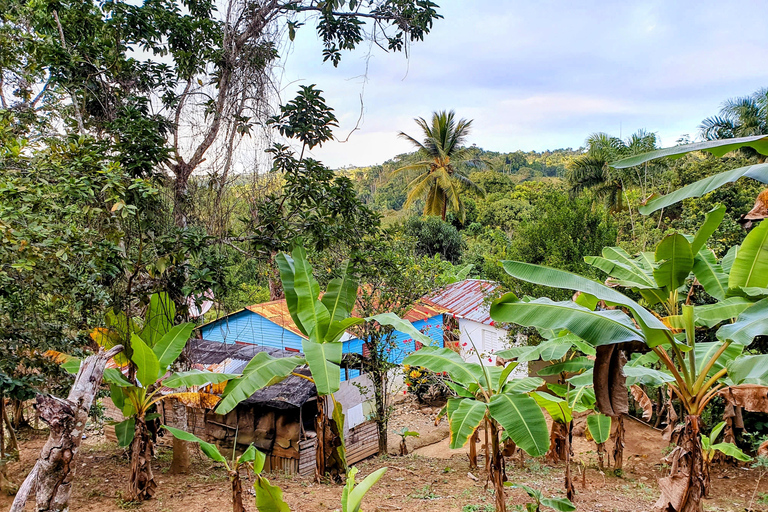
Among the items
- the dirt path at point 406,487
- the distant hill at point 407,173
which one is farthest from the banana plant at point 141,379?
the distant hill at point 407,173

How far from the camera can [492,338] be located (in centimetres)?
1480

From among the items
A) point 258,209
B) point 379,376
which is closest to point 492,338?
point 379,376

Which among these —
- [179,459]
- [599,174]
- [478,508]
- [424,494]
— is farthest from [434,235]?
[478,508]

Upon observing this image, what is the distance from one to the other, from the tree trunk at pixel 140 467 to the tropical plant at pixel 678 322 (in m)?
4.01

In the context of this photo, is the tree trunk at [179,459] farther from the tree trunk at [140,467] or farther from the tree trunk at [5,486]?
the tree trunk at [5,486]

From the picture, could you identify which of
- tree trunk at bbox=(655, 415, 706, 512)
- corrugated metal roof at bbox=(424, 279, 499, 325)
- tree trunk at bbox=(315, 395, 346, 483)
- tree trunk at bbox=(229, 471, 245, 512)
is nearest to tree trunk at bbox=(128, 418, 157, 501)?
tree trunk at bbox=(229, 471, 245, 512)

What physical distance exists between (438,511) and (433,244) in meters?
19.0

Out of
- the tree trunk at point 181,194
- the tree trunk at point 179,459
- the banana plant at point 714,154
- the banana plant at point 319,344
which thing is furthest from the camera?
the tree trunk at point 179,459

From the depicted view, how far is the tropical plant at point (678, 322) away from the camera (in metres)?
2.84

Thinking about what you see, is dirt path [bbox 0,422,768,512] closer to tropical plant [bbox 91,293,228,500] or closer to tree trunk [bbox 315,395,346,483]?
tree trunk [bbox 315,395,346,483]

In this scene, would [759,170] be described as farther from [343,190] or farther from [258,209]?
[258,209]

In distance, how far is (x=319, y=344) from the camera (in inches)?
179

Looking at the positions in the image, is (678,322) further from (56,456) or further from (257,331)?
(257,331)

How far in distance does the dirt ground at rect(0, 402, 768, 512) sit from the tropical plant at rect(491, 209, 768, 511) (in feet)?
7.18
